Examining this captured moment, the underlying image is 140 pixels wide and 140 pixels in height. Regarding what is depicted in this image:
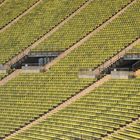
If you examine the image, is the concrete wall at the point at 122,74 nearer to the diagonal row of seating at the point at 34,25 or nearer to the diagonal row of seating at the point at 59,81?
the diagonal row of seating at the point at 59,81

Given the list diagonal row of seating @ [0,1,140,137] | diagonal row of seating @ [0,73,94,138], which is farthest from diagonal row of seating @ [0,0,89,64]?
diagonal row of seating @ [0,73,94,138]

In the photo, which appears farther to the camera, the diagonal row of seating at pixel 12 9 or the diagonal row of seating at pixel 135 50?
the diagonal row of seating at pixel 12 9

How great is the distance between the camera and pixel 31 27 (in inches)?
2052

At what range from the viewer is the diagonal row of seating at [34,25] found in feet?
165

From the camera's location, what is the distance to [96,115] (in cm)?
3272

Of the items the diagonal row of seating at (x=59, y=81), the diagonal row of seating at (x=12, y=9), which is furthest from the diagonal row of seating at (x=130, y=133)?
the diagonal row of seating at (x=12, y=9)

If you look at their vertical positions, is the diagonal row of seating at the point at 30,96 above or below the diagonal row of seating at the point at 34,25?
below

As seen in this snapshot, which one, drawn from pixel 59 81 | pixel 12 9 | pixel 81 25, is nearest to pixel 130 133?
pixel 59 81

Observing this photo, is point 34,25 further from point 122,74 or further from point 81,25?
point 122,74

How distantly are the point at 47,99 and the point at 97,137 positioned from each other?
31.5ft

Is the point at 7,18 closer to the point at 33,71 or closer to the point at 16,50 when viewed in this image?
the point at 16,50

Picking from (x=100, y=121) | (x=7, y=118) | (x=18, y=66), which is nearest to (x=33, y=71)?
(x=18, y=66)

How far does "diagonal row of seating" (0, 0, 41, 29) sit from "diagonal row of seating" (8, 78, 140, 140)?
2263cm

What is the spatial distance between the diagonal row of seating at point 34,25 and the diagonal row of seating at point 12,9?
1698 millimetres
